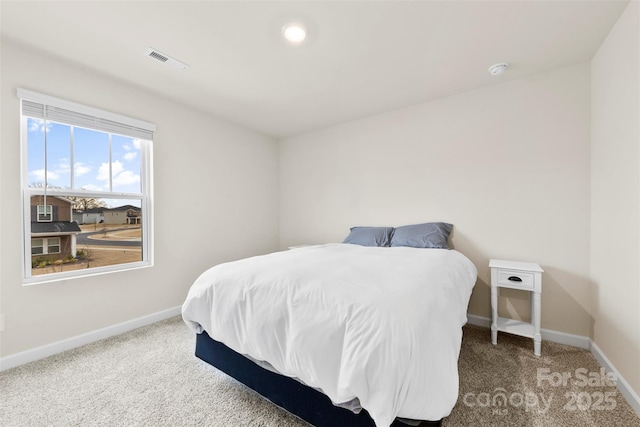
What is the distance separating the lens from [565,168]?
2.22 m

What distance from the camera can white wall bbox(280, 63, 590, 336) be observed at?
2.19m

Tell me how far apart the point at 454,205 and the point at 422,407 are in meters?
2.21

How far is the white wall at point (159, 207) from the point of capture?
6.31 ft

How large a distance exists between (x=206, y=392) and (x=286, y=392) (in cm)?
65

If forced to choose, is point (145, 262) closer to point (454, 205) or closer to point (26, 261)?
point (26, 261)

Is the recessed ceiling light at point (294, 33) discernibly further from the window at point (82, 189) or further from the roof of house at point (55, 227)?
the roof of house at point (55, 227)

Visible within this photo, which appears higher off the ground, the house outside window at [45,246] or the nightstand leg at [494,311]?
the house outside window at [45,246]

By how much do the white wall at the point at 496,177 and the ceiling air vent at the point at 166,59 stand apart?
2049 mm

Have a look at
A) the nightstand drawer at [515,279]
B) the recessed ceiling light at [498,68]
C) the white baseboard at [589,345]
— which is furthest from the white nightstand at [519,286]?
the recessed ceiling light at [498,68]

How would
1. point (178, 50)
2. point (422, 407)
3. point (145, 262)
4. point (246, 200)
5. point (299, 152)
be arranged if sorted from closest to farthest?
point (422, 407) < point (178, 50) < point (145, 262) < point (246, 200) < point (299, 152)

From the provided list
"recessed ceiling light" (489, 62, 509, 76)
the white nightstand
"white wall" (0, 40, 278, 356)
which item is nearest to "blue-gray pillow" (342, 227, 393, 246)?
the white nightstand

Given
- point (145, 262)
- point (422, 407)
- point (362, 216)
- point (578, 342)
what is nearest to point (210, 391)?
point (422, 407)

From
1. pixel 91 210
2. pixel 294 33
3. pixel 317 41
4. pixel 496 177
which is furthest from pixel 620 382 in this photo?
pixel 91 210

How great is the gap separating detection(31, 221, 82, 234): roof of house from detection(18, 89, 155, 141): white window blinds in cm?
85
